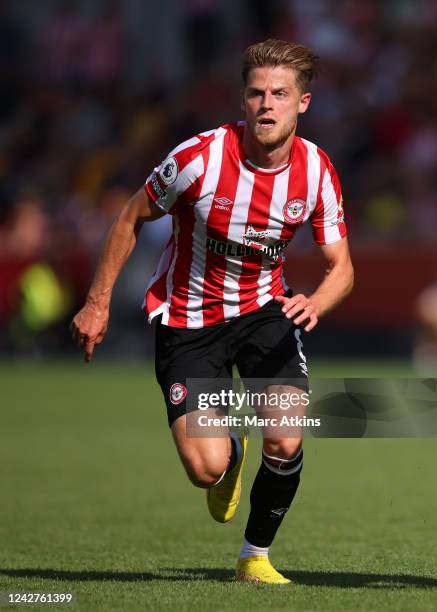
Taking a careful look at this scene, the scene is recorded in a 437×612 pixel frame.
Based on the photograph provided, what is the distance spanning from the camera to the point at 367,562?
5746mm

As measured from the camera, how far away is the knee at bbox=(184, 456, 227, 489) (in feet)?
17.6

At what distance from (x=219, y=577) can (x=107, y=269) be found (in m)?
1.35

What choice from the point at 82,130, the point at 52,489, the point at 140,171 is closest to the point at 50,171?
the point at 82,130

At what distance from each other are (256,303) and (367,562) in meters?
1.23

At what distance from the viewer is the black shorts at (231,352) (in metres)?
5.42

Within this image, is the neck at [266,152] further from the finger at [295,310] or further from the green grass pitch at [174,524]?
the green grass pitch at [174,524]

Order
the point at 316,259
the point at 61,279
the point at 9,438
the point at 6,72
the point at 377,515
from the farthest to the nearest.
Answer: the point at 6,72 → the point at 61,279 → the point at 316,259 → the point at 9,438 → the point at 377,515

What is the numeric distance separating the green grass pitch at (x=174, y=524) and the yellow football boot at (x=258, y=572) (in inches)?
2.6

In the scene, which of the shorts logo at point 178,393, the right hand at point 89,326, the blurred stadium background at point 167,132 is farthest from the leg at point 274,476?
the blurred stadium background at point 167,132

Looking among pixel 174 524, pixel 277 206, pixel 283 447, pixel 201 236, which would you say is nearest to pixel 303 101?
pixel 277 206

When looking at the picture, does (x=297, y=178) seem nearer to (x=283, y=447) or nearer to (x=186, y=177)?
(x=186, y=177)

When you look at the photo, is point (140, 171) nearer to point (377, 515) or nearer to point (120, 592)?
point (377, 515)

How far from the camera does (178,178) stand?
17.2ft

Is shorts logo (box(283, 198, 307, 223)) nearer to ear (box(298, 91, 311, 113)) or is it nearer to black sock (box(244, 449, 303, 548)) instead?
ear (box(298, 91, 311, 113))
